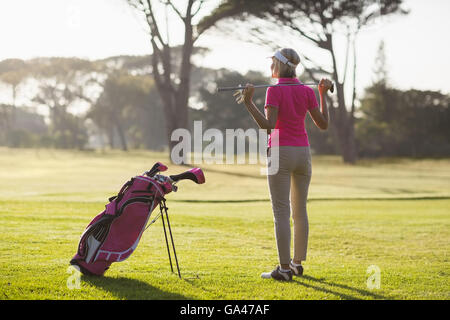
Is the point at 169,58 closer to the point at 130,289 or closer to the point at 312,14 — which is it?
the point at 312,14

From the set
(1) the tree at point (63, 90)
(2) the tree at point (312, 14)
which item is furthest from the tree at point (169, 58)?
(1) the tree at point (63, 90)

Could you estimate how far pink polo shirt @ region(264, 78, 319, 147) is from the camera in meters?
4.63

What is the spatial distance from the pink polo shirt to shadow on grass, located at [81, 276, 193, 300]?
1488 mm

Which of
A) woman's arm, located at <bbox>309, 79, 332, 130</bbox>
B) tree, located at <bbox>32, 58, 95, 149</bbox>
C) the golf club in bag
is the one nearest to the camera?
the golf club in bag

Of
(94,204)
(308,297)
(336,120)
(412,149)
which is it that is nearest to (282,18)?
(336,120)

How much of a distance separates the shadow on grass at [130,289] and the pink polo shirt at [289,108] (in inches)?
58.6

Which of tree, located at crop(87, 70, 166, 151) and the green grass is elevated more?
tree, located at crop(87, 70, 166, 151)

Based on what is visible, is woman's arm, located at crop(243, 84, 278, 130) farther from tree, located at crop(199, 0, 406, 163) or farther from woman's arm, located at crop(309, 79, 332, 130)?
tree, located at crop(199, 0, 406, 163)

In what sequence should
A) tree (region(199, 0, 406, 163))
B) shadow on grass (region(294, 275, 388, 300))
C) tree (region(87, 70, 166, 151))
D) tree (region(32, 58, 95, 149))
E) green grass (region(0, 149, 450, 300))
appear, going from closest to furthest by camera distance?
shadow on grass (region(294, 275, 388, 300)) < green grass (region(0, 149, 450, 300)) < tree (region(199, 0, 406, 163)) < tree (region(32, 58, 95, 149)) < tree (region(87, 70, 166, 151))

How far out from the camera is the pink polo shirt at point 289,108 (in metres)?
4.63

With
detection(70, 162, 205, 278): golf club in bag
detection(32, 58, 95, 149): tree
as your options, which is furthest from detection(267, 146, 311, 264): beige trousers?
detection(32, 58, 95, 149): tree

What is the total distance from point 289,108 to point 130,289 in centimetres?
189

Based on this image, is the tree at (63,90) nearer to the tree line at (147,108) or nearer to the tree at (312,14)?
the tree line at (147,108)
